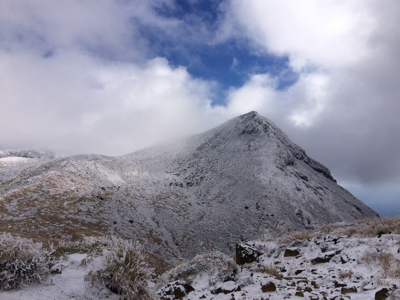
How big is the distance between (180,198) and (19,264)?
47755 millimetres

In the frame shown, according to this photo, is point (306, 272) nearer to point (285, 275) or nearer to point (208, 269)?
point (285, 275)

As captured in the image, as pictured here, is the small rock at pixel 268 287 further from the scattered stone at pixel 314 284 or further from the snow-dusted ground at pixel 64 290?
the snow-dusted ground at pixel 64 290

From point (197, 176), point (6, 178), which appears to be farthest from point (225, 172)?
point (6, 178)

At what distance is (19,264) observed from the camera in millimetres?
5301

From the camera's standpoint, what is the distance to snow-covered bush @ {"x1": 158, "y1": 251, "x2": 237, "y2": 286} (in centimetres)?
967

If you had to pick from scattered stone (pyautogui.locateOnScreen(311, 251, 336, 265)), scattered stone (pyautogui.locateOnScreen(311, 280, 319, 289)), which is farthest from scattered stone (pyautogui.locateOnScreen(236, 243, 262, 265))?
scattered stone (pyautogui.locateOnScreen(311, 280, 319, 289))

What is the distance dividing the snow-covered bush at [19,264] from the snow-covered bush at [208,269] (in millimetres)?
6401

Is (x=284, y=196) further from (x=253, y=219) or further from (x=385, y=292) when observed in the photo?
(x=385, y=292)

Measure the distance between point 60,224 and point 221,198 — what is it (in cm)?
3201

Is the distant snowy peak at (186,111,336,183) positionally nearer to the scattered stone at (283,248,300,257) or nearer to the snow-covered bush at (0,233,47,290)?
the scattered stone at (283,248,300,257)

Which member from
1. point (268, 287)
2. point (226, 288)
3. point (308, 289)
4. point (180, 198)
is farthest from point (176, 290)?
point (180, 198)

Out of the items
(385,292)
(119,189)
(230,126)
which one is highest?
(230,126)

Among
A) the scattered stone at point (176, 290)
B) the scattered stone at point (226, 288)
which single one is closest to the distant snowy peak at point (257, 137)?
the scattered stone at point (226, 288)

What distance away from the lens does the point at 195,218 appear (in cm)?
Answer: 4453
